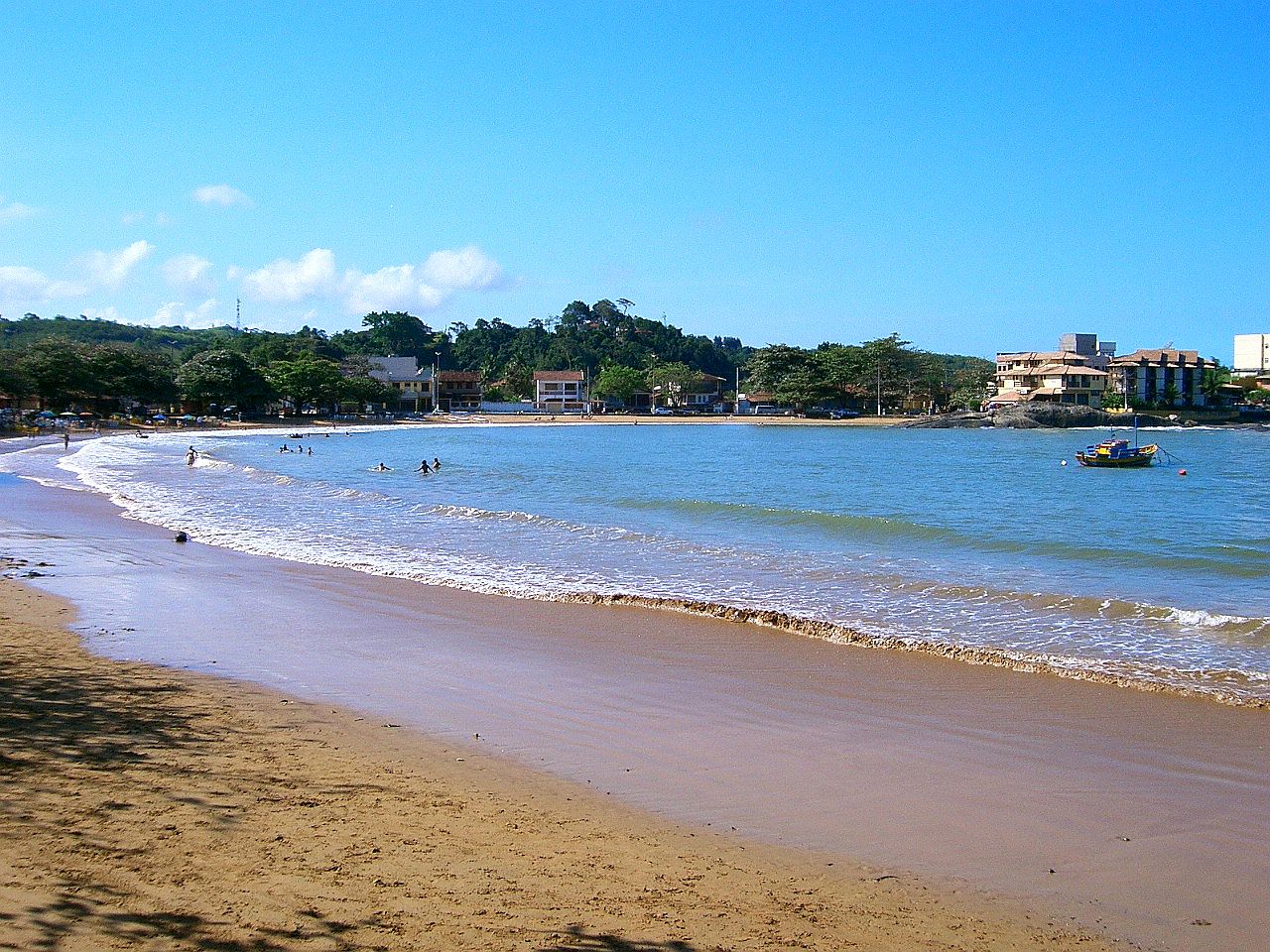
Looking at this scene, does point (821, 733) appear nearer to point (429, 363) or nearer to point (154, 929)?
point (154, 929)

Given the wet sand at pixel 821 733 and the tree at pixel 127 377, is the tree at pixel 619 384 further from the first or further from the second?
the wet sand at pixel 821 733

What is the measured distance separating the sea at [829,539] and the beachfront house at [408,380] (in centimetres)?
9259

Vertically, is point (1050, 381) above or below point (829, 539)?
above

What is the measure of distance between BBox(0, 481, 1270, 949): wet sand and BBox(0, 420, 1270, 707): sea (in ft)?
4.11

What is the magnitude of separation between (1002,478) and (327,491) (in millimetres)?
28716

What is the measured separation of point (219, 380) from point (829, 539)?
8827cm

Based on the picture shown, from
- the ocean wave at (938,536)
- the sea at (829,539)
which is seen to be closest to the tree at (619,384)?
the sea at (829,539)

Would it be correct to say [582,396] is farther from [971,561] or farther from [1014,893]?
[1014,893]

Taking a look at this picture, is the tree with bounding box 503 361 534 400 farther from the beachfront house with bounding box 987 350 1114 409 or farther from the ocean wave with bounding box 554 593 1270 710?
the ocean wave with bounding box 554 593 1270 710

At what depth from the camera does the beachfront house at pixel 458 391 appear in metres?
150

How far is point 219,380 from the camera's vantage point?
317 feet

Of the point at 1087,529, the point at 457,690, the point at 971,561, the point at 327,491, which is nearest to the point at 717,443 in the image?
the point at 327,491

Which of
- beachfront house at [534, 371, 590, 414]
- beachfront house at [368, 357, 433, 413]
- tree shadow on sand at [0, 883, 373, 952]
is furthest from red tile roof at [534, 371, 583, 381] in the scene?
tree shadow on sand at [0, 883, 373, 952]

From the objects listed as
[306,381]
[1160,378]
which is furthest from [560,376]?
[1160,378]
